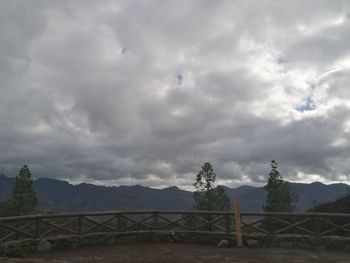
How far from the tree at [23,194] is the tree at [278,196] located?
30593 mm

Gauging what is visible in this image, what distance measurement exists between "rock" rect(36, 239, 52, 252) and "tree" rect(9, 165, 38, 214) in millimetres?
38244

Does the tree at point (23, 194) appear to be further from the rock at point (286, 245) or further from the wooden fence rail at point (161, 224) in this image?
the rock at point (286, 245)

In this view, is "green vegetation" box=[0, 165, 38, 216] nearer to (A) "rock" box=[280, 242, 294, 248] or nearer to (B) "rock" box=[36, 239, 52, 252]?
(B) "rock" box=[36, 239, 52, 252]

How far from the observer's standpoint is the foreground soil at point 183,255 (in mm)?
12555

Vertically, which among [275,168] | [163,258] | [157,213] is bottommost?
[163,258]

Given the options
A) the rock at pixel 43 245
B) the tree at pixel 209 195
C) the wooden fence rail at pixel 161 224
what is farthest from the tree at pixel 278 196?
the rock at pixel 43 245

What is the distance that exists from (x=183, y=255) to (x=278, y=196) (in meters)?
31.6

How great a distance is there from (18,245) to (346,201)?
36403 mm

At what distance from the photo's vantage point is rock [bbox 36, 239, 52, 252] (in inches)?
567

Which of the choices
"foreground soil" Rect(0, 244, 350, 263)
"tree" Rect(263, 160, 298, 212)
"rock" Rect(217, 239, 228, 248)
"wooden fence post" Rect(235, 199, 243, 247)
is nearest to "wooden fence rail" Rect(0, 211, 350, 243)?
"wooden fence post" Rect(235, 199, 243, 247)

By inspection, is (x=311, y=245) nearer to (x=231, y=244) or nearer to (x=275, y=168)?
(x=231, y=244)

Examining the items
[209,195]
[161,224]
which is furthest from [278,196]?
[161,224]

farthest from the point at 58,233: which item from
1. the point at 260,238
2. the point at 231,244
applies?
the point at 260,238

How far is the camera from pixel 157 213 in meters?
17.5
